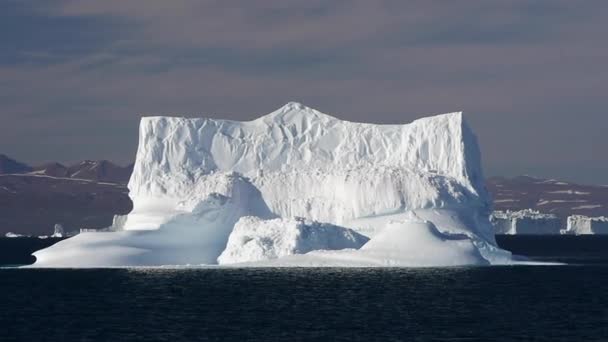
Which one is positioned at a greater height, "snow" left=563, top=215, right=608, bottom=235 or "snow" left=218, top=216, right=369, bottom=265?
"snow" left=563, top=215, right=608, bottom=235

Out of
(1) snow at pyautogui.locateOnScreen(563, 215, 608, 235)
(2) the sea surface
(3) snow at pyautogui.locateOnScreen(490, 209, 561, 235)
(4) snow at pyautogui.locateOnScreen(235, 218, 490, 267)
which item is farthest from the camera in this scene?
(1) snow at pyautogui.locateOnScreen(563, 215, 608, 235)

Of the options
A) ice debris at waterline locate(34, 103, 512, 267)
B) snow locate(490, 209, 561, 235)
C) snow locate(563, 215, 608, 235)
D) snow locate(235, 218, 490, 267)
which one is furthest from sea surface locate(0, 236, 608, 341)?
snow locate(563, 215, 608, 235)

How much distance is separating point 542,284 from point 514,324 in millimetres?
17249

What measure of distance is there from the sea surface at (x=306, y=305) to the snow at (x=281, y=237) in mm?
1402

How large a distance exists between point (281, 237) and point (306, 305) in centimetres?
1596

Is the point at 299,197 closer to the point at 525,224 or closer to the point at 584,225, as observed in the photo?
the point at 525,224

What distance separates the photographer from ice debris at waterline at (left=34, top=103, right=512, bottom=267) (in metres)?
59.7

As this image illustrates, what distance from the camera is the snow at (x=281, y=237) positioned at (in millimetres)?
59125

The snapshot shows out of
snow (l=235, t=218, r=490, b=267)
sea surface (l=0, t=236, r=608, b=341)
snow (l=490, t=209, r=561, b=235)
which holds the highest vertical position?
snow (l=490, t=209, r=561, b=235)

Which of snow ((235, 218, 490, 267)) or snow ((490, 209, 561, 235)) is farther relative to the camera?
snow ((490, 209, 561, 235))

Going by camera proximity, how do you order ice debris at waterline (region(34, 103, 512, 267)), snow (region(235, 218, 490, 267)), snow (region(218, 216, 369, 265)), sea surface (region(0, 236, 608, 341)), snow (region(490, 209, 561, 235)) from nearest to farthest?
sea surface (region(0, 236, 608, 341))
snow (region(235, 218, 490, 267))
snow (region(218, 216, 369, 265))
ice debris at waterline (region(34, 103, 512, 267))
snow (region(490, 209, 561, 235))

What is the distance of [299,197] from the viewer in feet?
224

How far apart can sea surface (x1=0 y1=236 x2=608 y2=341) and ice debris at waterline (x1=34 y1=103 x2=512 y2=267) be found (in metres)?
1.38

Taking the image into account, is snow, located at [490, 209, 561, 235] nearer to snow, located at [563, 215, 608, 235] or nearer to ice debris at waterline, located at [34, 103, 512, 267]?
snow, located at [563, 215, 608, 235]
